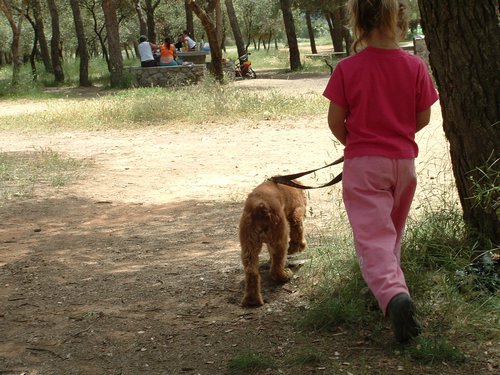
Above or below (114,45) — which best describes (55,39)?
above

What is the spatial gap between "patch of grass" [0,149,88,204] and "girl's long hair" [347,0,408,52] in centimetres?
611

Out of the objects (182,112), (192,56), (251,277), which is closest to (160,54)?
(192,56)

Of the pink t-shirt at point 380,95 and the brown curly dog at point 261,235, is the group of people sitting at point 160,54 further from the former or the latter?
the pink t-shirt at point 380,95

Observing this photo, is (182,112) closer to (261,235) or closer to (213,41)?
(213,41)

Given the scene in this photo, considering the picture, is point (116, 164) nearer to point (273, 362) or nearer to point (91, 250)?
point (91, 250)

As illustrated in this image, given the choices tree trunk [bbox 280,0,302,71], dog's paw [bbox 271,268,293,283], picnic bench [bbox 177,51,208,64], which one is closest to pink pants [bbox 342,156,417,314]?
dog's paw [bbox 271,268,293,283]

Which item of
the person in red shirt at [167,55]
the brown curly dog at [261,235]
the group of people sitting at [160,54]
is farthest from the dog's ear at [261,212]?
the person in red shirt at [167,55]

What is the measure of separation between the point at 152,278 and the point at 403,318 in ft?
7.70

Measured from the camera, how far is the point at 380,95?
133 inches

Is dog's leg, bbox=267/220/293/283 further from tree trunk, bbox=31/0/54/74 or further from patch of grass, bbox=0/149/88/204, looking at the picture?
tree trunk, bbox=31/0/54/74

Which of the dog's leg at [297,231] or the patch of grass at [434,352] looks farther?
the dog's leg at [297,231]

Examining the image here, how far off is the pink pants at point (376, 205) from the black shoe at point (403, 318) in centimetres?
12

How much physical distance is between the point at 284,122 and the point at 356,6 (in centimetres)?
986

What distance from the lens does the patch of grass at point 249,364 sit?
11.1 feet
